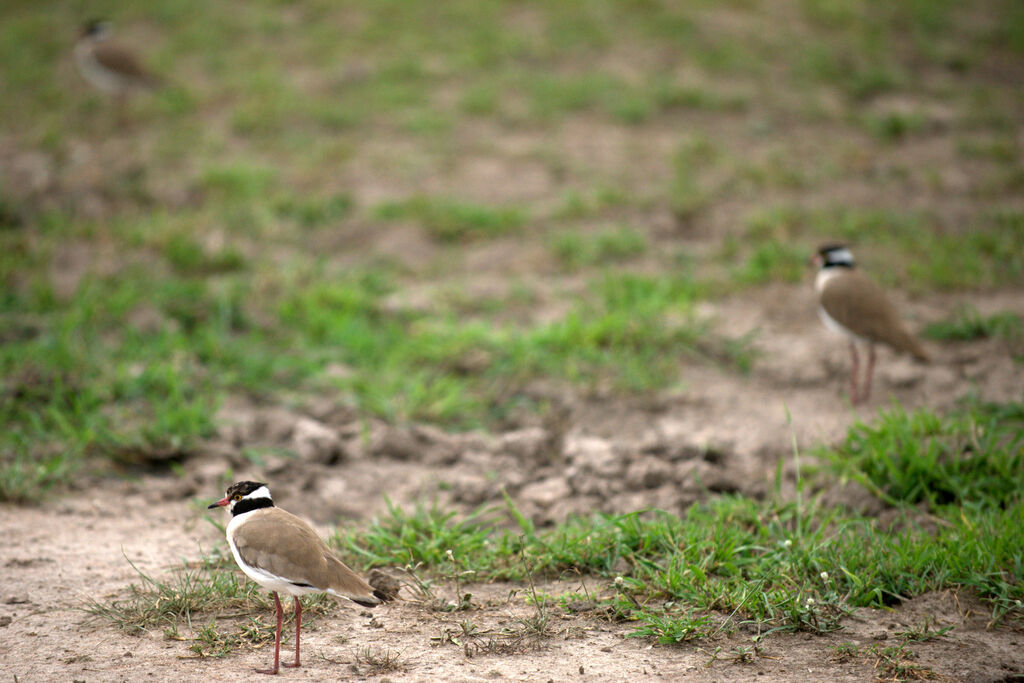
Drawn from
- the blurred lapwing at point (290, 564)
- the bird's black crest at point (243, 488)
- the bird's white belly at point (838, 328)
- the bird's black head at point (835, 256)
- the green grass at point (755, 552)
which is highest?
the bird's black head at point (835, 256)

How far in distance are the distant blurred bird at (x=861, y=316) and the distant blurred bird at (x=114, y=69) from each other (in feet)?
25.9

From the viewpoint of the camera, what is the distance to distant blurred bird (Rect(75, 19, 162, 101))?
381 inches

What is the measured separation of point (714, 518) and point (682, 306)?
2.39 m

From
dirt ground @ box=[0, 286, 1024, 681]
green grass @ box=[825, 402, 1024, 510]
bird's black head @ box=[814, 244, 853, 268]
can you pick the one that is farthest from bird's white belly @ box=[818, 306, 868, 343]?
green grass @ box=[825, 402, 1024, 510]

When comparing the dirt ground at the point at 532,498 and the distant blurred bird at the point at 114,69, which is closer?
the dirt ground at the point at 532,498

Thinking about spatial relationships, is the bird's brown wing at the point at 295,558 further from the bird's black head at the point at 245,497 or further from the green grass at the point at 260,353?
the green grass at the point at 260,353

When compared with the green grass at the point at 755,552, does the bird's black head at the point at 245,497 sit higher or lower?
higher

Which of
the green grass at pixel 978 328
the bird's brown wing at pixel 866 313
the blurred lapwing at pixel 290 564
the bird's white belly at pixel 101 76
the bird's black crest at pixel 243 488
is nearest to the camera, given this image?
the blurred lapwing at pixel 290 564

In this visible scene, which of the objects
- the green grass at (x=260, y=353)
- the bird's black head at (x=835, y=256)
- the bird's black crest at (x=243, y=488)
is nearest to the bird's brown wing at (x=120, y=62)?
the green grass at (x=260, y=353)

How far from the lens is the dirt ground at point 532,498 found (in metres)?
3.17

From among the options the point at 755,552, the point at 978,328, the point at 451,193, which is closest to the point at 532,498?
the point at 755,552

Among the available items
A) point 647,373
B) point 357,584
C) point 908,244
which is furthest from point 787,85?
point 357,584

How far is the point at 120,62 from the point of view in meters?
9.68

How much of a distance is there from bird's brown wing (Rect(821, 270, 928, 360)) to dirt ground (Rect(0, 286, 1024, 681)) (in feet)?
1.27
